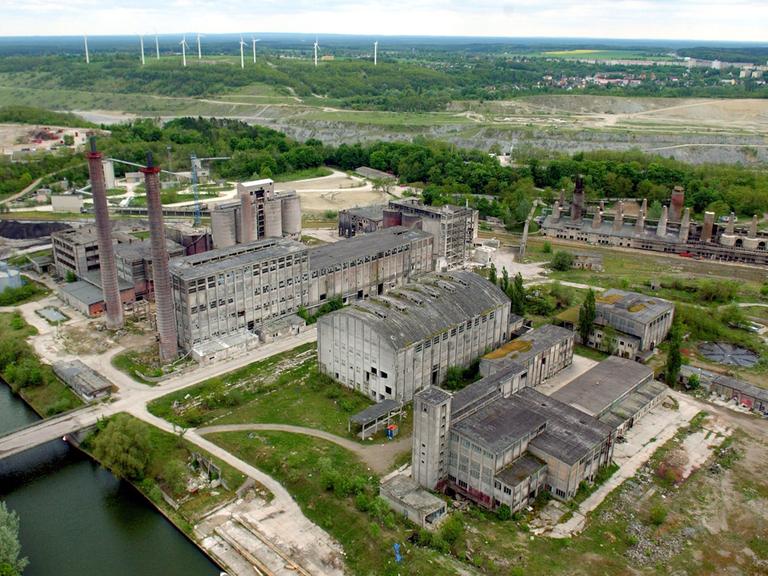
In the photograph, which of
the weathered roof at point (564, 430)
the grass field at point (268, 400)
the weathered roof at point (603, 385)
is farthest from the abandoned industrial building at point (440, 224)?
the weathered roof at point (564, 430)

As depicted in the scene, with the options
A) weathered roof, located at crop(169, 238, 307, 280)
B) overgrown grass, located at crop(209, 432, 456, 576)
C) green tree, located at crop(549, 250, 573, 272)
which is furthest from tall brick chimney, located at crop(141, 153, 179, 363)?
green tree, located at crop(549, 250, 573, 272)

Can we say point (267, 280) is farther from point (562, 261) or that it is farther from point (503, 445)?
point (562, 261)

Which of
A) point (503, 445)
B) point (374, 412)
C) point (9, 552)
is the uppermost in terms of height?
point (503, 445)

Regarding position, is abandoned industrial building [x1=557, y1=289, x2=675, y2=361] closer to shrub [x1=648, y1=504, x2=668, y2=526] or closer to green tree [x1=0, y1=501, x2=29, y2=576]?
shrub [x1=648, y1=504, x2=668, y2=526]

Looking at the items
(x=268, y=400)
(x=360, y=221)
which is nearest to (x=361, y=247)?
(x=360, y=221)

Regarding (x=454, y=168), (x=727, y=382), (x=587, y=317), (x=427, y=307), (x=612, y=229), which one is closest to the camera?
(x=727, y=382)

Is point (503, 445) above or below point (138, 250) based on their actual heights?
below

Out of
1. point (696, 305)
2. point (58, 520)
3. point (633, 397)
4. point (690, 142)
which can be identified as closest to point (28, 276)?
point (58, 520)
